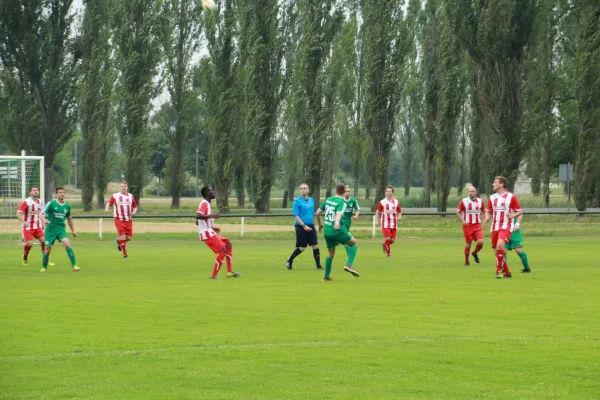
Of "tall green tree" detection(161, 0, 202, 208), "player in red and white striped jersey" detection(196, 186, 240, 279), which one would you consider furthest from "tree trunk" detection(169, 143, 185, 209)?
"player in red and white striped jersey" detection(196, 186, 240, 279)

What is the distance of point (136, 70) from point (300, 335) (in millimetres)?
46112

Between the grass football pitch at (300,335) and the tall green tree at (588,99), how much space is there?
87.2 feet

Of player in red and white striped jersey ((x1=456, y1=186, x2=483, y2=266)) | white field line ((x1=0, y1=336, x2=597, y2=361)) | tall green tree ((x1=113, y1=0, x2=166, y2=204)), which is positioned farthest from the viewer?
tall green tree ((x1=113, y1=0, x2=166, y2=204))

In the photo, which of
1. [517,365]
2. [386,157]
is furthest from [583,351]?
[386,157]

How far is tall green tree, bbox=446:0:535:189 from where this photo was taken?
145 feet

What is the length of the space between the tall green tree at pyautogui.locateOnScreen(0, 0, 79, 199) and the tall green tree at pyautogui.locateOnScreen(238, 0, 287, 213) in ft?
31.9

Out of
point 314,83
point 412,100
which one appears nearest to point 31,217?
point 314,83

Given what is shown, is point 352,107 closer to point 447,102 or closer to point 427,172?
point 427,172

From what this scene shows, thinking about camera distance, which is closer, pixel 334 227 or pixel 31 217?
pixel 334 227

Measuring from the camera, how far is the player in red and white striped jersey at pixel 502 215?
19.4 meters

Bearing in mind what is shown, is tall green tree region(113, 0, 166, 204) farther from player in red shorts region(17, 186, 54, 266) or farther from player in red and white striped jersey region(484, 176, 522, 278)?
player in red and white striped jersey region(484, 176, 522, 278)

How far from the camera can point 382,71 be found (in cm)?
5019

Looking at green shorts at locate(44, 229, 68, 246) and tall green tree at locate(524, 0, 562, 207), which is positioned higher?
tall green tree at locate(524, 0, 562, 207)

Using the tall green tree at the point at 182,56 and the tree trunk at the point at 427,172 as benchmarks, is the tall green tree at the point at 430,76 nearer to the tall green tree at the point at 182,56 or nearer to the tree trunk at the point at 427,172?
the tree trunk at the point at 427,172
